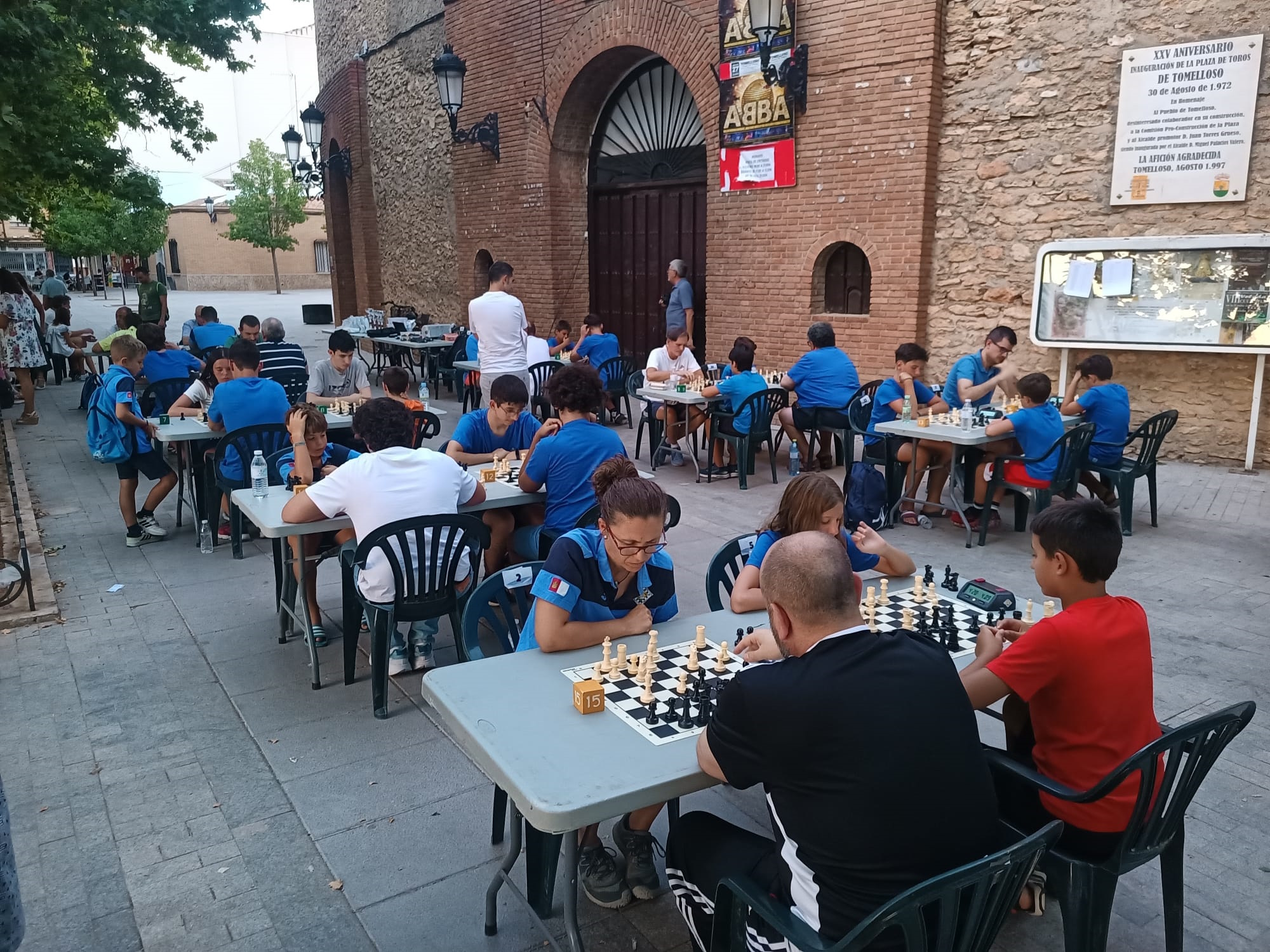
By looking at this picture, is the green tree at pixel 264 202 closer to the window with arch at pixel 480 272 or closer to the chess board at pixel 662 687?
the window with arch at pixel 480 272

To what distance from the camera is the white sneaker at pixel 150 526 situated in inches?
269

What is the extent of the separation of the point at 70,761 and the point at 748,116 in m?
10.1

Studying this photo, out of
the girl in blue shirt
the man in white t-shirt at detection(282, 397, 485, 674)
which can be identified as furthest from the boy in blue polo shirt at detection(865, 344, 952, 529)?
the man in white t-shirt at detection(282, 397, 485, 674)

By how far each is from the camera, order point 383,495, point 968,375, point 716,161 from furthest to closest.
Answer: point 716,161
point 968,375
point 383,495

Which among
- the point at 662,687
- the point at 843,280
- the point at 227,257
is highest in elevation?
the point at 227,257

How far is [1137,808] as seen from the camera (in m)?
2.27

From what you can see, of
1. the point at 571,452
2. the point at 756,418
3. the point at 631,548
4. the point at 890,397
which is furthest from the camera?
the point at 756,418

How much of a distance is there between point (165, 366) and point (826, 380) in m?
5.91

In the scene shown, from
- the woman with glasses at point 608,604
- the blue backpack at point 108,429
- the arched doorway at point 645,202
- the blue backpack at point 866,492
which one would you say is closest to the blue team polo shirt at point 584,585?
the woman with glasses at point 608,604

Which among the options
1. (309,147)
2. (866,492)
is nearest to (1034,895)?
(866,492)

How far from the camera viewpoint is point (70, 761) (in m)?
3.77

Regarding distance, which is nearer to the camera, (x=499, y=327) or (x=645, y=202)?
(x=499, y=327)

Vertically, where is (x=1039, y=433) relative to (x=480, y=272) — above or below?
below

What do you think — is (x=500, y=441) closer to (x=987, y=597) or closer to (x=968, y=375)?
(x=987, y=597)
